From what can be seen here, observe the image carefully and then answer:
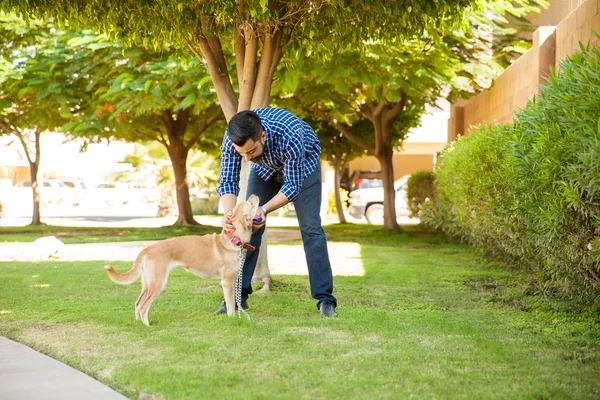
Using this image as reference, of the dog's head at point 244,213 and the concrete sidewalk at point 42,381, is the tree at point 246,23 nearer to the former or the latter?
the dog's head at point 244,213

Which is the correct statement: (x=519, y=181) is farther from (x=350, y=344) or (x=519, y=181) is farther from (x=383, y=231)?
(x=383, y=231)

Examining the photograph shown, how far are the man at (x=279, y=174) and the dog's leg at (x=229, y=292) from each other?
35 cm

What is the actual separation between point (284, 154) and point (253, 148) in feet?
1.23

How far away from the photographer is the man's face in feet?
18.5

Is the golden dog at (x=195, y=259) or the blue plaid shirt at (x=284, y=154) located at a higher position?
the blue plaid shirt at (x=284, y=154)

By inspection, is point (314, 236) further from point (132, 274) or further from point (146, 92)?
point (146, 92)

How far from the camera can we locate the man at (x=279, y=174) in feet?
18.7

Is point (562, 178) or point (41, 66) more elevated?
point (41, 66)

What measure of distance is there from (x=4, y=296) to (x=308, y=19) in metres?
4.36

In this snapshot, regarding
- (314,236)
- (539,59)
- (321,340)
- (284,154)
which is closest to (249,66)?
(284,154)

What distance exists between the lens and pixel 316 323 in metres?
5.97

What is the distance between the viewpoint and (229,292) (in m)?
6.11

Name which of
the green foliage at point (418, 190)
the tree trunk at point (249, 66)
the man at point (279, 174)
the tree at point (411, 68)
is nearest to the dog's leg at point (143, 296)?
the man at point (279, 174)

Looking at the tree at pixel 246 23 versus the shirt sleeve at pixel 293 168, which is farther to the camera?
the tree at pixel 246 23
